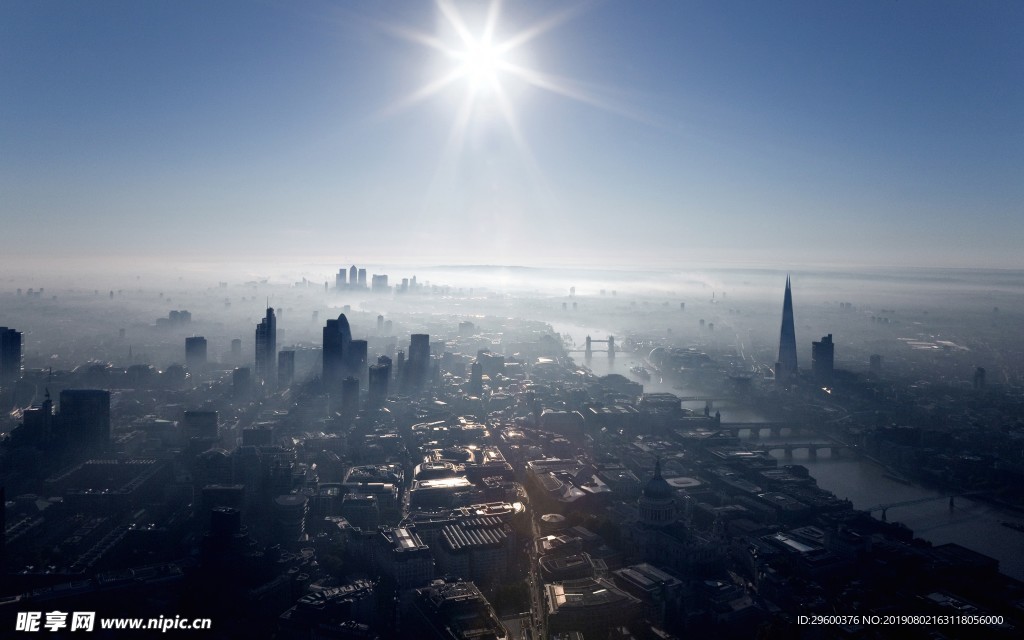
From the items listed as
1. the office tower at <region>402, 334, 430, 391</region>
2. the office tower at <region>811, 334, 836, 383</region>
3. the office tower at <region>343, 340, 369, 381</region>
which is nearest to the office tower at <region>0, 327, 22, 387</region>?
the office tower at <region>343, 340, 369, 381</region>

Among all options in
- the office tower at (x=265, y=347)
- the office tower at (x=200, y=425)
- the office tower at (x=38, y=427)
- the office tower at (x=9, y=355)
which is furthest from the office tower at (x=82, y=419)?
the office tower at (x=265, y=347)

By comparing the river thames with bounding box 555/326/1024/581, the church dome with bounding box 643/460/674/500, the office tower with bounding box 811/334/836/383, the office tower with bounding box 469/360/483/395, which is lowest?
the river thames with bounding box 555/326/1024/581

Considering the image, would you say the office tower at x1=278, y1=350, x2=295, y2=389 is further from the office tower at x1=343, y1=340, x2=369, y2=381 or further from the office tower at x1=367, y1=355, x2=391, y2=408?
the office tower at x1=367, y1=355, x2=391, y2=408

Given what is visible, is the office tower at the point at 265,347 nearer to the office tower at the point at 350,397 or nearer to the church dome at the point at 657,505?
the office tower at the point at 350,397

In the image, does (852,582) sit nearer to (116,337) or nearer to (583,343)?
(583,343)

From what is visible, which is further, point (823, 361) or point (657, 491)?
point (823, 361)

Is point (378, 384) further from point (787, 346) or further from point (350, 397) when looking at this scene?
point (787, 346)

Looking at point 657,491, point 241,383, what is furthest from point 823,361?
point 241,383
